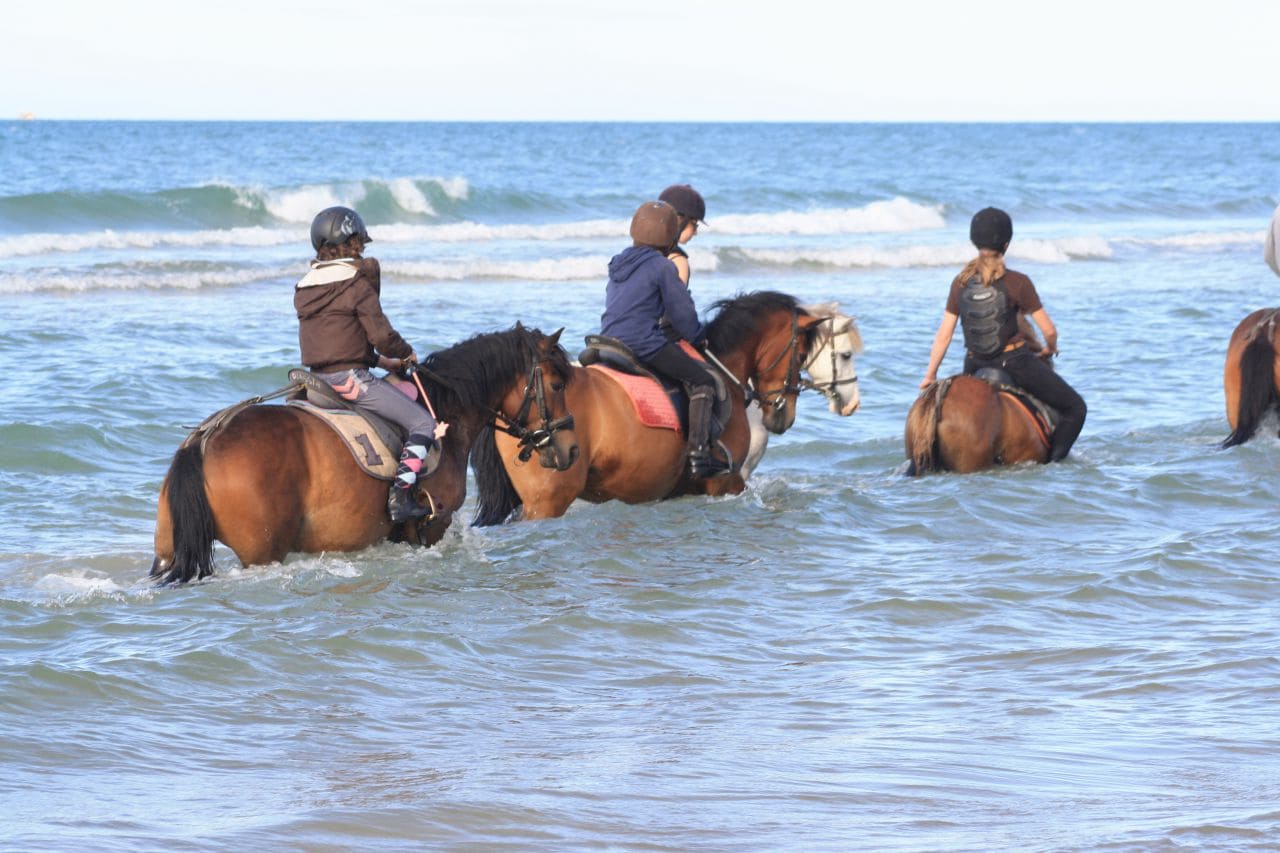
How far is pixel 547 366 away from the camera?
771cm

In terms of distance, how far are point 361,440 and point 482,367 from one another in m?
1.01

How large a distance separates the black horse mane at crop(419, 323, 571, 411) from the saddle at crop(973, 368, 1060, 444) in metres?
3.31

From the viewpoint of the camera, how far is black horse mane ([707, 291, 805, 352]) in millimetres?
9188

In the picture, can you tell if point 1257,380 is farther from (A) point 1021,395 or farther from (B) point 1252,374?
(A) point 1021,395

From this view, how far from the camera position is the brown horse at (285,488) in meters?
6.23

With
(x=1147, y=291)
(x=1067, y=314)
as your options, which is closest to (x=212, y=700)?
(x=1067, y=314)

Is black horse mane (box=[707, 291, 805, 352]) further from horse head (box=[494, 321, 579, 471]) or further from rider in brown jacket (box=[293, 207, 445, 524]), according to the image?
rider in brown jacket (box=[293, 207, 445, 524])

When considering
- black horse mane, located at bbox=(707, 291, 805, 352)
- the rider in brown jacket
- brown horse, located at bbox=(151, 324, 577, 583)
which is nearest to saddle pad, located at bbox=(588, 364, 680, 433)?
black horse mane, located at bbox=(707, 291, 805, 352)

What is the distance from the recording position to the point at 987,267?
948 centimetres

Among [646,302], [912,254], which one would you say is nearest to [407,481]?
[646,302]

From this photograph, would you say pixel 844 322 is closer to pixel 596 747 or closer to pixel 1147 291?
pixel 596 747

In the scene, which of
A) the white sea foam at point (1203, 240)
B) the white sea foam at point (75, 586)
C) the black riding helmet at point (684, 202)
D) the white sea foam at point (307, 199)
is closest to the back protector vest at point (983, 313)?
the black riding helmet at point (684, 202)

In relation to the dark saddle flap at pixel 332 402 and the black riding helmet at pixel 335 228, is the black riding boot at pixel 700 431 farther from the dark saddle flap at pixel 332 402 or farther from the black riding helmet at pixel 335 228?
the black riding helmet at pixel 335 228

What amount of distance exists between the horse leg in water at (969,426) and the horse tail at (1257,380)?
2.01 metres
